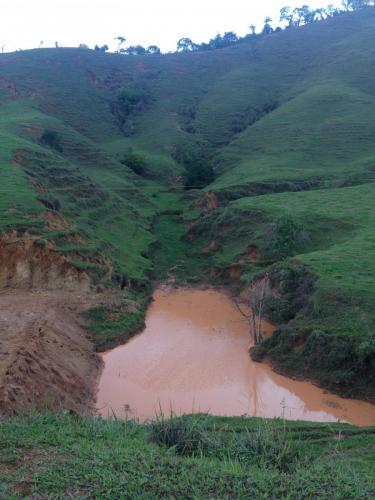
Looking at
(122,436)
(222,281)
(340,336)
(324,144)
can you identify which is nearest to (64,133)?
(324,144)

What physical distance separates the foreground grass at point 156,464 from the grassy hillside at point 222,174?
29.5ft

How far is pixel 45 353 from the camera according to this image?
50.9 ft

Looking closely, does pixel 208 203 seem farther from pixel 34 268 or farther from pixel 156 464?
pixel 156 464

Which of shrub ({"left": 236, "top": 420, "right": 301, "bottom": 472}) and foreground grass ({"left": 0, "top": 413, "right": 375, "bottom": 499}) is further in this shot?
shrub ({"left": 236, "top": 420, "right": 301, "bottom": 472})

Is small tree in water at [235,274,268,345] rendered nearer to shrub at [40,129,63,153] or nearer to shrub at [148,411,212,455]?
shrub at [148,411,212,455]

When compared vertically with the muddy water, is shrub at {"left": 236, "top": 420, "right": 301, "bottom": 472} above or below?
above

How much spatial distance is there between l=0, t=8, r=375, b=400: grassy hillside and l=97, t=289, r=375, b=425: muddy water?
0.75 meters

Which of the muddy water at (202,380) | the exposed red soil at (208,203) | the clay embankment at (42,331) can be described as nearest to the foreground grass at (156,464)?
the clay embankment at (42,331)

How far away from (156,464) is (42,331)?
11.0m

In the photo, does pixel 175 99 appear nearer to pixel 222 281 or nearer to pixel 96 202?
pixel 96 202

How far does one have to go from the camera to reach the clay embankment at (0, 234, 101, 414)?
13.3 metres

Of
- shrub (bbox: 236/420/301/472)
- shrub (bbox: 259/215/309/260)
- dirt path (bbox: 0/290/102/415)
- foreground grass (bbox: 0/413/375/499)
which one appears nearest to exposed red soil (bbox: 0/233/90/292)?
dirt path (bbox: 0/290/102/415)

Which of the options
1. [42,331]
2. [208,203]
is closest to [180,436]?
[42,331]

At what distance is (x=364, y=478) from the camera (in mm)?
6730
